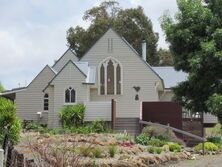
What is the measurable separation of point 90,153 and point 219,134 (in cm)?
2186

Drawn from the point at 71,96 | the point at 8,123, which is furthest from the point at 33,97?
the point at 8,123

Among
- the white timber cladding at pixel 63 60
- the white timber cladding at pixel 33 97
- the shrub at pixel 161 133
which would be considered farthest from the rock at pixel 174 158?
the white timber cladding at pixel 63 60

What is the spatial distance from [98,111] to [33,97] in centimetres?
817

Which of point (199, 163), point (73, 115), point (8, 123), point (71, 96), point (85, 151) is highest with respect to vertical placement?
point (71, 96)

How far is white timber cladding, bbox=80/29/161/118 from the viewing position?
4716 centimetres

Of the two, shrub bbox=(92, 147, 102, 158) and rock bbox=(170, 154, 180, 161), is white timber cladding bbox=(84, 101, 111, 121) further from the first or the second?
shrub bbox=(92, 147, 102, 158)

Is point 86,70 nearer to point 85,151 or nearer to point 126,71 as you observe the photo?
point 126,71

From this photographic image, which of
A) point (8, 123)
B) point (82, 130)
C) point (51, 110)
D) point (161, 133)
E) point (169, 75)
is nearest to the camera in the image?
point (8, 123)

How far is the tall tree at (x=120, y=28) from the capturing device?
73562mm

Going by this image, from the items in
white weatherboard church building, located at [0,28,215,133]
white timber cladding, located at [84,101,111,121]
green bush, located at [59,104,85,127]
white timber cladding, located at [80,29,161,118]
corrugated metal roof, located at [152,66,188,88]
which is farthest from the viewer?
corrugated metal roof, located at [152,66,188,88]

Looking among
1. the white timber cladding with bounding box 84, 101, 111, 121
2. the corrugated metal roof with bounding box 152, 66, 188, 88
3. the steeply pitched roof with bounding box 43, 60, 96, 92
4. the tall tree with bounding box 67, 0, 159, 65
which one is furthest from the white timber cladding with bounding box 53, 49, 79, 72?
the tall tree with bounding box 67, 0, 159, 65

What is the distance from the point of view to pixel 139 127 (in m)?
40.7

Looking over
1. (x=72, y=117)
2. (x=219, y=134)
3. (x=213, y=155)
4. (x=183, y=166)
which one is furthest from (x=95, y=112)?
(x=183, y=166)

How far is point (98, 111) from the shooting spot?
4331cm
